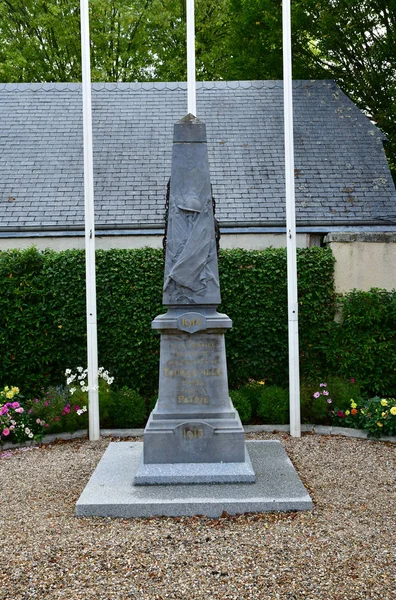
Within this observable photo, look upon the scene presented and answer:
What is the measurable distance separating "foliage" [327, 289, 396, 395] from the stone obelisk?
10.2 ft

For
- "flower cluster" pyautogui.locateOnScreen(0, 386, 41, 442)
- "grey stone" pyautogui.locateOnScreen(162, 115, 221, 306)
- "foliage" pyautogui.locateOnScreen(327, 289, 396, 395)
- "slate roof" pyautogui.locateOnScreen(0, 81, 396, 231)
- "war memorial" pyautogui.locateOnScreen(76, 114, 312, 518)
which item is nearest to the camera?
"war memorial" pyautogui.locateOnScreen(76, 114, 312, 518)

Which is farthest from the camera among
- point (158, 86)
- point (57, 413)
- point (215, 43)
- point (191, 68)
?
point (215, 43)

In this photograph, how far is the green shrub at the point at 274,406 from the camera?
7941 millimetres

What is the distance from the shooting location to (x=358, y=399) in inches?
308

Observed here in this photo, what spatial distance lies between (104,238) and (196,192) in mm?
4689

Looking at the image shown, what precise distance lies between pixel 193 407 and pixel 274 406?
2.62 m

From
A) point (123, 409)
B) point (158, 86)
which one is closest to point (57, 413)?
point (123, 409)

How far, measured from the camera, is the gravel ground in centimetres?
362

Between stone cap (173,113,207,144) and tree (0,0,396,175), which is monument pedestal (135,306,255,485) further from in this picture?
tree (0,0,396,175)

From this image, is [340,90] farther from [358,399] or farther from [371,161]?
[358,399]

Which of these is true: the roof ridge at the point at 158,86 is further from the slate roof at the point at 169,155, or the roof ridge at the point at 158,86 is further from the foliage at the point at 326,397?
the foliage at the point at 326,397

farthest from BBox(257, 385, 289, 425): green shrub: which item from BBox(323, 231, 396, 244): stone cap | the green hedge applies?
BBox(323, 231, 396, 244): stone cap

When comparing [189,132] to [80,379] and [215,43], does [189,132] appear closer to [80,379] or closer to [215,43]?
[80,379]

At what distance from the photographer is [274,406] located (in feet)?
26.1
